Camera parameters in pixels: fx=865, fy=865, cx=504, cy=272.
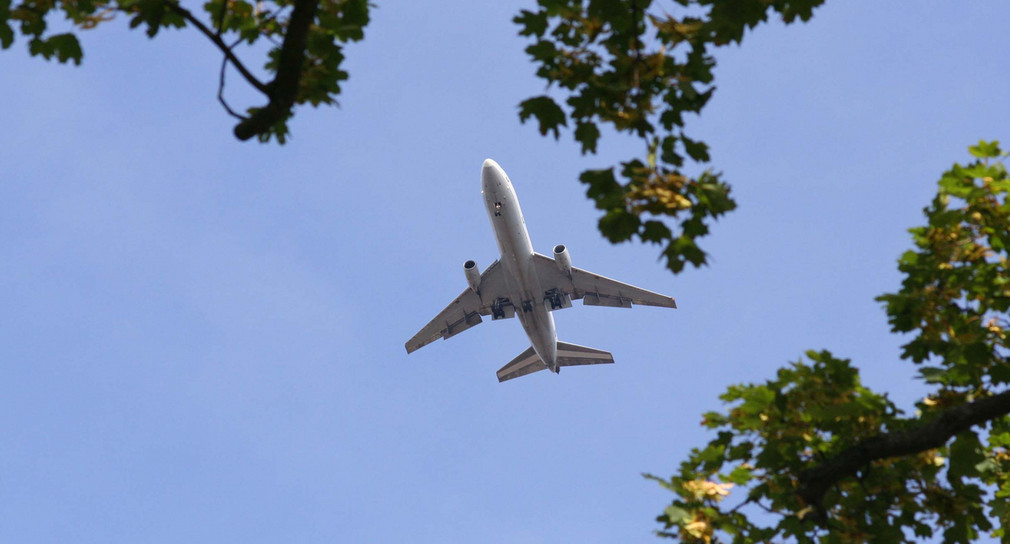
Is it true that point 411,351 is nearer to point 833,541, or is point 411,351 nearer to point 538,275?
point 538,275

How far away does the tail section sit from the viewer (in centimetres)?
5644

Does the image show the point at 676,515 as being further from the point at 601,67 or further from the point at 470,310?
the point at 470,310

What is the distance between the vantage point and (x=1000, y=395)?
9227 millimetres

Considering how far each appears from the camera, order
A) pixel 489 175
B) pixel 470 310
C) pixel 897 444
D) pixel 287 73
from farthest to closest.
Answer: pixel 470 310 < pixel 489 175 < pixel 897 444 < pixel 287 73

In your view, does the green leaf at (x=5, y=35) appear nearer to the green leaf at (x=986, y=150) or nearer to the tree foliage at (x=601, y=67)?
the tree foliage at (x=601, y=67)

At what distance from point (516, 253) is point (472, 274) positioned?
150 inches

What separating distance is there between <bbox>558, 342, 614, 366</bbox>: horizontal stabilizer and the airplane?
2.14 m

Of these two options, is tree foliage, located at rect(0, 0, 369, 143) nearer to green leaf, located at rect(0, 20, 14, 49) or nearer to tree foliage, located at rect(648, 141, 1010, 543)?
green leaf, located at rect(0, 20, 14, 49)

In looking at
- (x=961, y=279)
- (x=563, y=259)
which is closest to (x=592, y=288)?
(x=563, y=259)

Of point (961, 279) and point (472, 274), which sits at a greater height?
point (472, 274)

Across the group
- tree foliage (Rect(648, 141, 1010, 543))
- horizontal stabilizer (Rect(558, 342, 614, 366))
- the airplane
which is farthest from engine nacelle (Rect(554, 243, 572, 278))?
tree foliage (Rect(648, 141, 1010, 543))

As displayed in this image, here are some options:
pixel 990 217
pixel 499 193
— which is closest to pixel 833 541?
pixel 990 217

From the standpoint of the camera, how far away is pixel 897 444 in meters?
9.62

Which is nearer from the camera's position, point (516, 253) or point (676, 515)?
point (676, 515)
